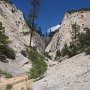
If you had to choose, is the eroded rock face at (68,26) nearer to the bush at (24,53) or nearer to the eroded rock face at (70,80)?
the bush at (24,53)

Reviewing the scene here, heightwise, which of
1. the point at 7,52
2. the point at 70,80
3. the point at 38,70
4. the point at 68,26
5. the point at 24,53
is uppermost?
the point at 68,26

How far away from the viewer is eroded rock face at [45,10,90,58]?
106m

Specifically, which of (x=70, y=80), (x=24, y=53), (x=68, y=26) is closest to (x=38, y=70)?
(x=70, y=80)

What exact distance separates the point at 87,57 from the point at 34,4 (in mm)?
40861

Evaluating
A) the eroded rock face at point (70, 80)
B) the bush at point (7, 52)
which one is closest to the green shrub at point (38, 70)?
the eroded rock face at point (70, 80)

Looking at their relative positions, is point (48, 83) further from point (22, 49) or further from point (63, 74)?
point (22, 49)

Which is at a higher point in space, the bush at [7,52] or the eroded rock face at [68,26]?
the eroded rock face at [68,26]

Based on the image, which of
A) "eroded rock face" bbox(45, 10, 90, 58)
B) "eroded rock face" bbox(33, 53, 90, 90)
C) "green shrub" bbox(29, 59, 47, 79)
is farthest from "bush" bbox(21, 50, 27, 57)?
"eroded rock face" bbox(45, 10, 90, 58)

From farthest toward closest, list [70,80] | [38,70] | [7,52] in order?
[7,52]
[38,70]
[70,80]

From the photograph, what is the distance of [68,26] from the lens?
11156cm

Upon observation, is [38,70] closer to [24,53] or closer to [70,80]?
[70,80]

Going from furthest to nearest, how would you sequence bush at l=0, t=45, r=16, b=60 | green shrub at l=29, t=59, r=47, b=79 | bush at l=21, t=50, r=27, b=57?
bush at l=21, t=50, r=27, b=57 → bush at l=0, t=45, r=16, b=60 → green shrub at l=29, t=59, r=47, b=79

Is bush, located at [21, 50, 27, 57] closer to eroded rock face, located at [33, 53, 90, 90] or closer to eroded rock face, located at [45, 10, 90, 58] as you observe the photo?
eroded rock face, located at [33, 53, 90, 90]

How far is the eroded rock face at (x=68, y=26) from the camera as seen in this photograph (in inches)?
4190
